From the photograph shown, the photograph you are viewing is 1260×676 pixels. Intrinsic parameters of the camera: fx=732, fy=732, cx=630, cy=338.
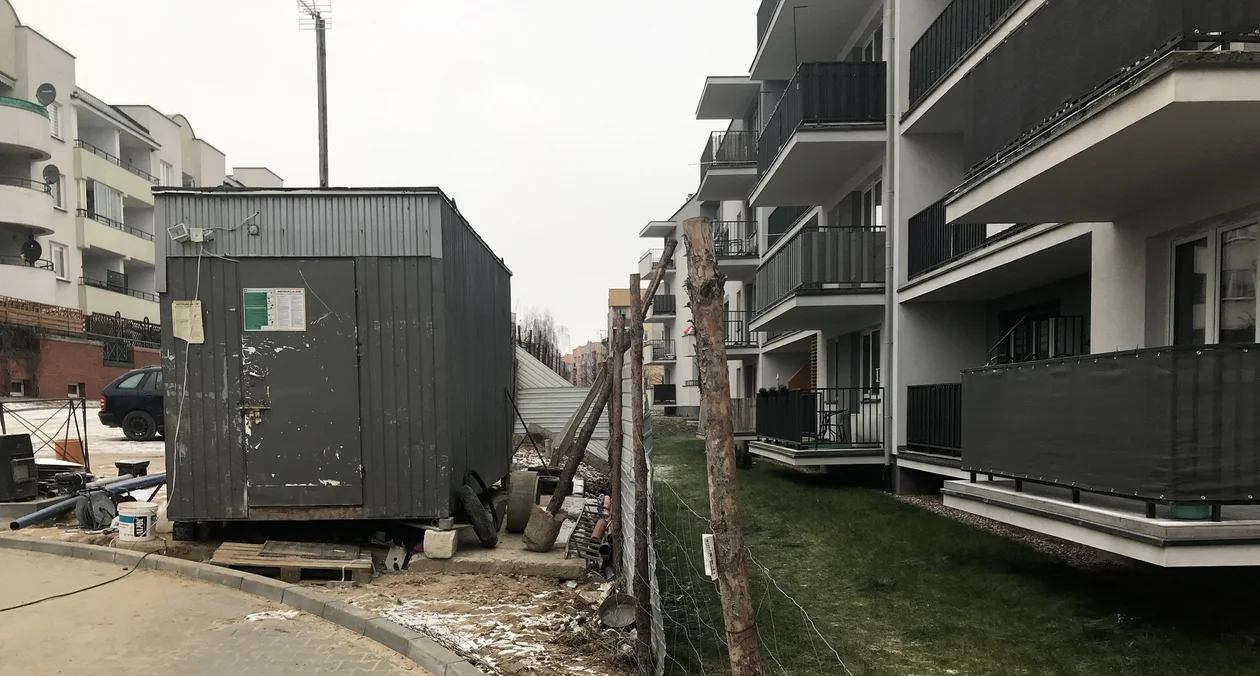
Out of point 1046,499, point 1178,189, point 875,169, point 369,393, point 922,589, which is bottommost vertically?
point 922,589

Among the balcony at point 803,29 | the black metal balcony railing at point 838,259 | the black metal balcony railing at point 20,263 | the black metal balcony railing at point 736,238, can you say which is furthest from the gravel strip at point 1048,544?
the black metal balcony railing at point 20,263

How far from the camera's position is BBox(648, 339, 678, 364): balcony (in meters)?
48.2

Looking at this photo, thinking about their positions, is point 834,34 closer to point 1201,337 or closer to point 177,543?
point 1201,337

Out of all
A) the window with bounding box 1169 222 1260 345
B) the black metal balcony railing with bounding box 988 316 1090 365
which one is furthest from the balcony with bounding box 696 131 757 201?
the window with bounding box 1169 222 1260 345

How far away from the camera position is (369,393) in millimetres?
7551

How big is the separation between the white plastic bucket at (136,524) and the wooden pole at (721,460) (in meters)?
7.45

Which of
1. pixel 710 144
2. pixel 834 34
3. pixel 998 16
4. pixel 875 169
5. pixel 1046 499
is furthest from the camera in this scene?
pixel 710 144

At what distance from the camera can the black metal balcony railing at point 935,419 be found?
10.4m

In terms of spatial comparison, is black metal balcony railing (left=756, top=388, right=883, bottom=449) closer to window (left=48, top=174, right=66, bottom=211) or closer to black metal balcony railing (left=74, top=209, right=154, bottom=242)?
window (left=48, top=174, right=66, bottom=211)

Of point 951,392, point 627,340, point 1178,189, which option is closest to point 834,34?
point 951,392

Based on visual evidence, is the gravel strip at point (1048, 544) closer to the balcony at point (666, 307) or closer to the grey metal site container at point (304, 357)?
the grey metal site container at point (304, 357)

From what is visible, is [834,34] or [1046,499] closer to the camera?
[1046,499]

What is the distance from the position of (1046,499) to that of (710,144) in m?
22.5

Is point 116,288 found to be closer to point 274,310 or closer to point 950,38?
point 274,310
